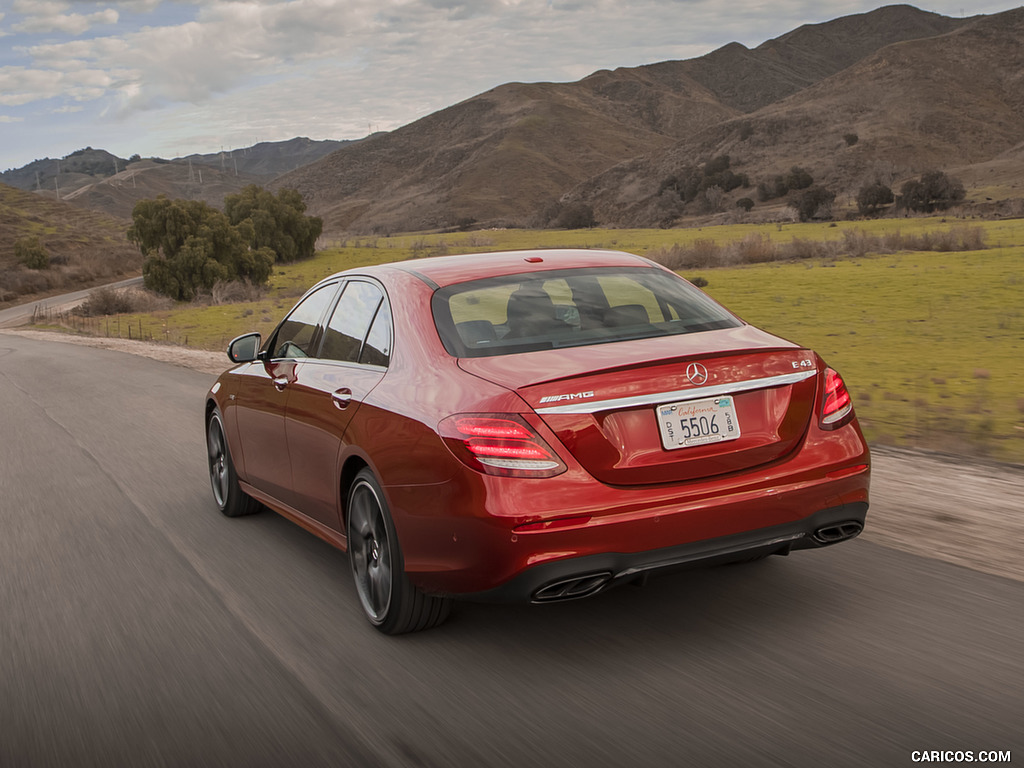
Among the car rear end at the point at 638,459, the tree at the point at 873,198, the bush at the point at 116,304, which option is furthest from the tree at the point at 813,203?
the car rear end at the point at 638,459

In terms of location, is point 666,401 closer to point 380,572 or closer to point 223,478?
point 380,572

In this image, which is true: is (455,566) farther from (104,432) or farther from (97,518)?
(104,432)

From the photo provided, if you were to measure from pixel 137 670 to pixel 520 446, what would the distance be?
6.15 ft

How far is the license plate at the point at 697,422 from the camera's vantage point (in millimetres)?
4051

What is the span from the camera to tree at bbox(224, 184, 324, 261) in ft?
267

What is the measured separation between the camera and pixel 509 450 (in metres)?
3.94

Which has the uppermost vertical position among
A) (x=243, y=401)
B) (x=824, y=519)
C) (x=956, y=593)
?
(x=243, y=401)

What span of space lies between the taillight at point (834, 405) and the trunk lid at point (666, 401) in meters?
0.10

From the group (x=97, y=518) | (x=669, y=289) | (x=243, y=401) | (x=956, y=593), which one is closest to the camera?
(x=956, y=593)

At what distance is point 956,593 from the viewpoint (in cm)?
489

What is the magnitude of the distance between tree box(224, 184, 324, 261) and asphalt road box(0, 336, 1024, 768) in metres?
77.2

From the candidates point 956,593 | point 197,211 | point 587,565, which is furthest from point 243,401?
point 197,211

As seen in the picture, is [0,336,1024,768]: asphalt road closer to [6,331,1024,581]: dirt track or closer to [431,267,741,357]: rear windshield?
[6,331,1024,581]: dirt track

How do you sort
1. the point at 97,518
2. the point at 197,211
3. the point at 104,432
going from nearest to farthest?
the point at 97,518 < the point at 104,432 < the point at 197,211
